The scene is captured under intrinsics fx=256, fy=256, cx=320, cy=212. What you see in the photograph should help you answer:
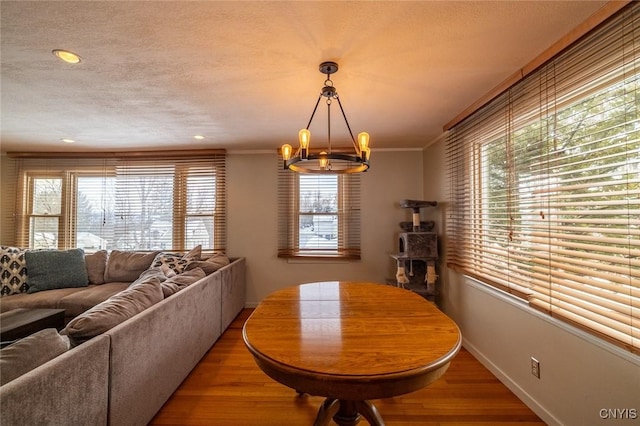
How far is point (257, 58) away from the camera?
62.6 inches

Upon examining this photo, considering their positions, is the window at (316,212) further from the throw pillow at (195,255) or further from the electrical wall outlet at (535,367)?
the electrical wall outlet at (535,367)

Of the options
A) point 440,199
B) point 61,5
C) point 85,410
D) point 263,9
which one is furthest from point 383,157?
point 85,410

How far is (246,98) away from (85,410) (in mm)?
2130

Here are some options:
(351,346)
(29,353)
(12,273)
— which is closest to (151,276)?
(29,353)

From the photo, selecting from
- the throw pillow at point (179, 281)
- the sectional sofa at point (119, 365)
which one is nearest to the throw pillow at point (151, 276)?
the throw pillow at point (179, 281)

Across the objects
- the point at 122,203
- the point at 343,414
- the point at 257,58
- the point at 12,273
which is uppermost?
the point at 257,58

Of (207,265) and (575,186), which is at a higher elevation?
(575,186)

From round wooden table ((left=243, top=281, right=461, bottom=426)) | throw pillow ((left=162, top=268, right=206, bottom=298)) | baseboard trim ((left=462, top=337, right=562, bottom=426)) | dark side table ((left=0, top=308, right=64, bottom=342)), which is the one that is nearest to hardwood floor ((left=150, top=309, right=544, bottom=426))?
baseboard trim ((left=462, top=337, right=562, bottom=426))

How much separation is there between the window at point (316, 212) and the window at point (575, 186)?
1.75m

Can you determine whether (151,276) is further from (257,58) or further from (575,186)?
(575,186)

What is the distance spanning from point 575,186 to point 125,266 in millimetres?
4312

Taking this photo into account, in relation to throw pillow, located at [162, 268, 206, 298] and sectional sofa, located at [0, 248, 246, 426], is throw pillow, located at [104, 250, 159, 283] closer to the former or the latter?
sectional sofa, located at [0, 248, 246, 426]

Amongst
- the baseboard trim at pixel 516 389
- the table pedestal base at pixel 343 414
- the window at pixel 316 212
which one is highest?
the window at pixel 316 212

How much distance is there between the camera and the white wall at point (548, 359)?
1225 millimetres
